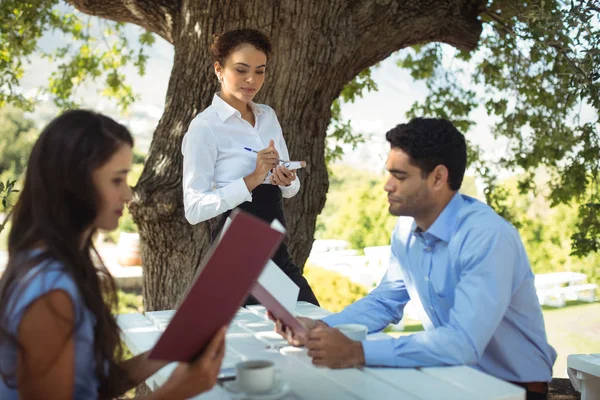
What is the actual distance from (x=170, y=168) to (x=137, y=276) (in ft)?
26.2

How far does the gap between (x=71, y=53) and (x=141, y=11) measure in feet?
11.4

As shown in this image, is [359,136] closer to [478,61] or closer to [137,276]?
[478,61]

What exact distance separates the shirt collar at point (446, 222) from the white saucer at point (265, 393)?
2.29 ft

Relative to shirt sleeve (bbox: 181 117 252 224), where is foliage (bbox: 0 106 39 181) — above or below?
below

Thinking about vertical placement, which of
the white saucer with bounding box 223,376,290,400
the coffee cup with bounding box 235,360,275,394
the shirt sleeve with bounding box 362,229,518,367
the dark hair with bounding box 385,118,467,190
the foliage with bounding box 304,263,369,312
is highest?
the dark hair with bounding box 385,118,467,190

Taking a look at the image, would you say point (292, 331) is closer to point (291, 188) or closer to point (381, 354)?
point (381, 354)

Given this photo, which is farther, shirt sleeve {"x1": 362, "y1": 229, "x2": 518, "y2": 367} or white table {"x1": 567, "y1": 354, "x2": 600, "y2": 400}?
white table {"x1": 567, "y1": 354, "x2": 600, "y2": 400}

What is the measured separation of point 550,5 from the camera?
15.3ft

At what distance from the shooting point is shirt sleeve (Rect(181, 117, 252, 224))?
2.95m

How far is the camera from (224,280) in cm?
132

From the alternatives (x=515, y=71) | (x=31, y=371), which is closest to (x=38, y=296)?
(x=31, y=371)

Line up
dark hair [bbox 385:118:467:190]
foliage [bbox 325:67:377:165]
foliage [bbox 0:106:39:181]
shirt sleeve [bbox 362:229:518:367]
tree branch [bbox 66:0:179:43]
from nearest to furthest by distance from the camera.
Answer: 1. shirt sleeve [bbox 362:229:518:367]
2. dark hair [bbox 385:118:467:190]
3. tree branch [bbox 66:0:179:43]
4. foliage [bbox 325:67:377:165]
5. foliage [bbox 0:106:39:181]

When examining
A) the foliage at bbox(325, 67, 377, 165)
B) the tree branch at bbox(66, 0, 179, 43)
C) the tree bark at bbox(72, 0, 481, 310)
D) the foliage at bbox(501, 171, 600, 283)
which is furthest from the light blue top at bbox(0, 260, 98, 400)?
the foliage at bbox(501, 171, 600, 283)

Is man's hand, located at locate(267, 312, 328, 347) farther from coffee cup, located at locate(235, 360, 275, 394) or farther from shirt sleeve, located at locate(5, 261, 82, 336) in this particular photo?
shirt sleeve, located at locate(5, 261, 82, 336)
